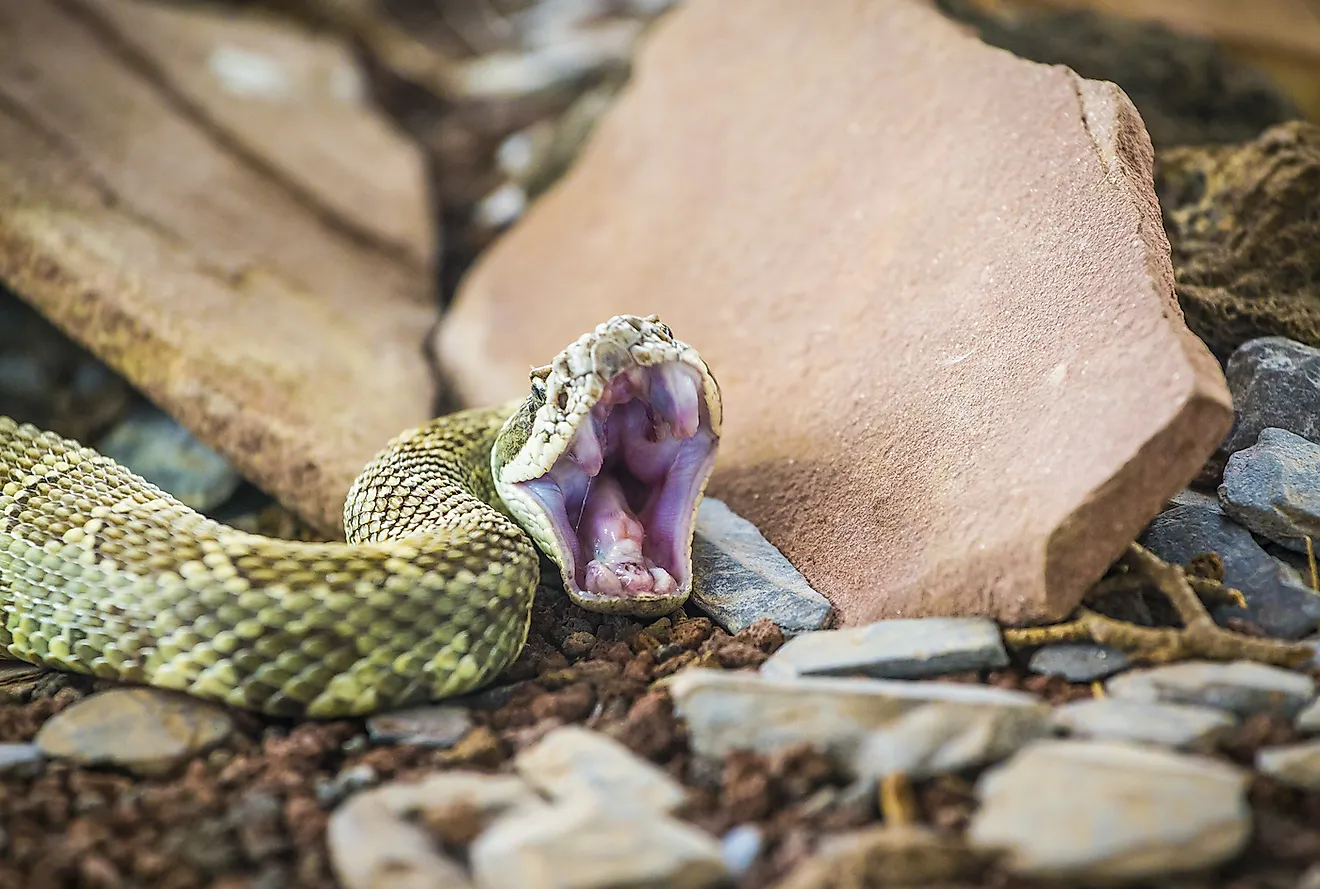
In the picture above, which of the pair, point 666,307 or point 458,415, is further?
point 666,307

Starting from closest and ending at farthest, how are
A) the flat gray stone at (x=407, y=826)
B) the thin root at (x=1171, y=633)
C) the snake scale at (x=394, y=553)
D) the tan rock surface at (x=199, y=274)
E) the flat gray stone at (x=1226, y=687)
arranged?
1. the flat gray stone at (x=407, y=826)
2. the flat gray stone at (x=1226, y=687)
3. the thin root at (x=1171, y=633)
4. the snake scale at (x=394, y=553)
5. the tan rock surface at (x=199, y=274)

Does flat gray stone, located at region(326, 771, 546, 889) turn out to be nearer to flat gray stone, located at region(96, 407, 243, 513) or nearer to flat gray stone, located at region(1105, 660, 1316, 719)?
flat gray stone, located at region(1105, 660, 1316, 719)

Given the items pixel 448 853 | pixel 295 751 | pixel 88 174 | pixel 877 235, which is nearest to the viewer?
pixel 448 853

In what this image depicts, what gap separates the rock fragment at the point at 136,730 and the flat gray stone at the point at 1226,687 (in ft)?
7.16

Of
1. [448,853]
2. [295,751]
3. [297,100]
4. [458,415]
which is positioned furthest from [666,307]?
[297,100]

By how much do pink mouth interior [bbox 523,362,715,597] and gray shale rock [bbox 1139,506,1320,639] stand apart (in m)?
1.35

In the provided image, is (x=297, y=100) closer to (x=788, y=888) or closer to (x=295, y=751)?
(x=295, y=751)

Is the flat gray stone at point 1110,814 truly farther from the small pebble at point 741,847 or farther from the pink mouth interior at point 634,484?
the pink mouth interior at point 634,484

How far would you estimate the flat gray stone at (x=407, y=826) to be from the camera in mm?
1964

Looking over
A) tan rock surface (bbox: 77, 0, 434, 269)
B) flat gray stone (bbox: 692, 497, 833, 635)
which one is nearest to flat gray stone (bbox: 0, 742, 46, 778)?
flat gray stone (bbox: 692, 497, 833, 635)

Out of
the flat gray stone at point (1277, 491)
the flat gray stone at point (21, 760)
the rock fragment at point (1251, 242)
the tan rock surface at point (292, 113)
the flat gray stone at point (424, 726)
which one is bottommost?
the flat gray stone at point (424, 726)

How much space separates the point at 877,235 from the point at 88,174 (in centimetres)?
359

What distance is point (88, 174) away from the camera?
4.81 meters

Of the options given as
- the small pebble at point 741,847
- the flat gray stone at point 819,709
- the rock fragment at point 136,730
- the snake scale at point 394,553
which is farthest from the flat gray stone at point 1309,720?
the rock fragment at point 136,730
